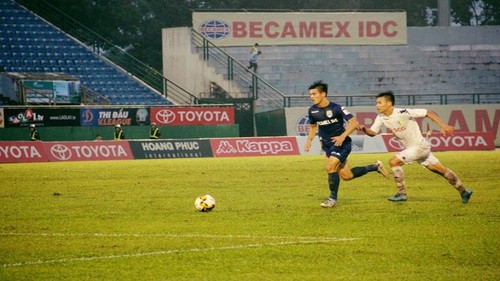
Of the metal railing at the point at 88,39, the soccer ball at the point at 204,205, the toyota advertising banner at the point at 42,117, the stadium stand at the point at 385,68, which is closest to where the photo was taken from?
the soccer ball at the point at 204,205

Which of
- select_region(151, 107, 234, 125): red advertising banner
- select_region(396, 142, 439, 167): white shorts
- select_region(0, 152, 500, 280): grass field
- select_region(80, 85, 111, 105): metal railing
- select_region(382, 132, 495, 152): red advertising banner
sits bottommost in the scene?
select_region(382, 132, 495, 152): red advertising banner

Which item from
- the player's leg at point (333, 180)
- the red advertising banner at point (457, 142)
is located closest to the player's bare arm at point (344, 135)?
the player's leg at point (333, 180)

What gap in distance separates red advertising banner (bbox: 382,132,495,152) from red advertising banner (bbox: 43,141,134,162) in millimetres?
12201

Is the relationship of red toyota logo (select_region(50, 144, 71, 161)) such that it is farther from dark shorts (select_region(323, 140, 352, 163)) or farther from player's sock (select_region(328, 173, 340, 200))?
player's sock (select_region(328, 173, 340, 200))

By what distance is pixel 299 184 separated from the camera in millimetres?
20203

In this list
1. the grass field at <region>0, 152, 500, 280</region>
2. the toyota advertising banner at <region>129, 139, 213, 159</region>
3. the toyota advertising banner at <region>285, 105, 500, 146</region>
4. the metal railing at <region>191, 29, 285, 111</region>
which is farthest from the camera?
the metal railing at <region>191, 29, 285, 111</region>

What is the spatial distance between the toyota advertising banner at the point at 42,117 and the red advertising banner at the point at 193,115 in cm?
394

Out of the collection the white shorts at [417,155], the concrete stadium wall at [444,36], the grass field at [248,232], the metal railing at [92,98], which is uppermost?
the concrete stadium wall at [444,36]

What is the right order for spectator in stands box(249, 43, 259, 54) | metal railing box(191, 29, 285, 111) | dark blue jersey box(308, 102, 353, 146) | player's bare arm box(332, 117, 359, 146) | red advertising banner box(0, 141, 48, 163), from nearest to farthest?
player's bare arm box(332, 117, 359, 146), dark blue jersey box(308, 102, 353, 146), red advertising banner box(0, 141, 48, 163), metal railing box(191, 29, 285, 111), spectator in stands box(249, 43, 259, 54)

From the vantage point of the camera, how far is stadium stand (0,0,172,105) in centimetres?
4516

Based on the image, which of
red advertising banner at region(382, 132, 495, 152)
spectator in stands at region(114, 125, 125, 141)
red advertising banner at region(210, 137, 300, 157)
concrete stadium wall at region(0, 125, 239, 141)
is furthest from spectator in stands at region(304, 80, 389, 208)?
concrete stadium wall at region(0, 125, 239, 141)

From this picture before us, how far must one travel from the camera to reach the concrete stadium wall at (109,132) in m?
37.4

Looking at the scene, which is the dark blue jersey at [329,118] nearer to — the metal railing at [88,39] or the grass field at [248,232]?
the grass field at [248,232]

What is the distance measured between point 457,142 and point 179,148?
13.7m
